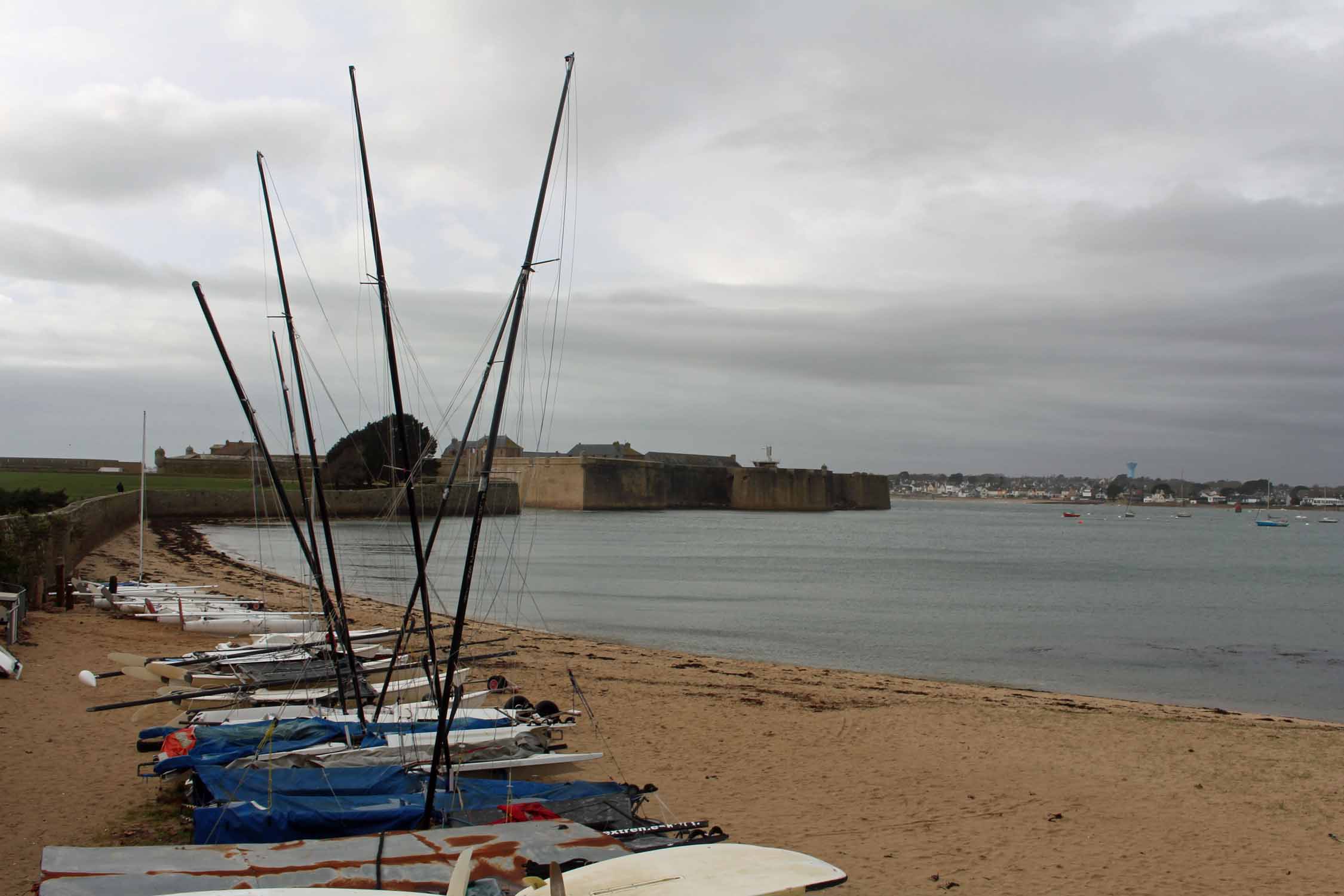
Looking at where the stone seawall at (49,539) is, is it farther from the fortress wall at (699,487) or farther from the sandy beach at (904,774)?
the fortress wall at (699,487)

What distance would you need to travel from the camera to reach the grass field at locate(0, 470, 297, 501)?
4672cm

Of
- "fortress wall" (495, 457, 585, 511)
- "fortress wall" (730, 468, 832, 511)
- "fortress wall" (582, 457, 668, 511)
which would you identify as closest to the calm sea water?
"fortress wall" (495, 457, 585, 511)

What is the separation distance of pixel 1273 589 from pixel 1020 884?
133 ft

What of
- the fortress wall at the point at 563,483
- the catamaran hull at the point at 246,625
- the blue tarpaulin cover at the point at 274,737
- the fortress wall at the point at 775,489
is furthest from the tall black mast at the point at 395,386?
the fortress wall at the point at 775,489

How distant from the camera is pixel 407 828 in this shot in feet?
22.7

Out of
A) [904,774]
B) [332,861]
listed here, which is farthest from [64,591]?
[904,774]

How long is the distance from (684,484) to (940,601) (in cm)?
7870

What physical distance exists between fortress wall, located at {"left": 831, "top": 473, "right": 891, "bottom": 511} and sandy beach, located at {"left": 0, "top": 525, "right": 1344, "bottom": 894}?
11229cm

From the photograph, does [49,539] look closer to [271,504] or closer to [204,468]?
[271,504]

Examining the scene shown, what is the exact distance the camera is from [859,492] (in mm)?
134000

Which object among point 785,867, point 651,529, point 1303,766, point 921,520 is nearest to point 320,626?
point 785,867

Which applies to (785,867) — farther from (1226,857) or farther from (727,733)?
(727,733)

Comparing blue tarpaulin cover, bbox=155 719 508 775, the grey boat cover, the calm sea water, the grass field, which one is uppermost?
the grass field

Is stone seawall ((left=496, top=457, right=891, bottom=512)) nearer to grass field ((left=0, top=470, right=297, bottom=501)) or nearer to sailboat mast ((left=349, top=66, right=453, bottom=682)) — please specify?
grass field ((left=0, top=470, right=297, bottom=501))
